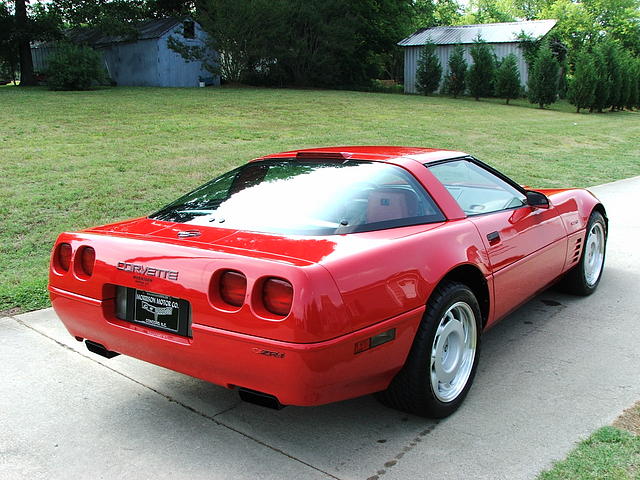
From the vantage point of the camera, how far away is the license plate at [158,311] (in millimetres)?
2906

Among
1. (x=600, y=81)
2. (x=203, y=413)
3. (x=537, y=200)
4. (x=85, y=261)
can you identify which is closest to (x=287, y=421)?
(x=203, y=413)

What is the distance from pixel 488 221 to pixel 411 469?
62.2 inches

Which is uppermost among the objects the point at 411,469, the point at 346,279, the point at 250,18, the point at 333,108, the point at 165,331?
the point at 250,18

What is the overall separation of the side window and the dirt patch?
1.32 meters

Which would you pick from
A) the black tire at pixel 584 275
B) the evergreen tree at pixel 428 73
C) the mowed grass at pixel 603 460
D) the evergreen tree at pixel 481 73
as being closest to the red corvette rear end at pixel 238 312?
the mowed grass at pixel 603 460

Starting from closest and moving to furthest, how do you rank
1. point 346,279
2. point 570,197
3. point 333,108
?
A: point 346,279 < point 570,197 < point 333,108

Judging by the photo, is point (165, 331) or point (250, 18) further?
point (250, 18)

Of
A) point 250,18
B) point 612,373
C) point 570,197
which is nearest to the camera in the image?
point 612,373

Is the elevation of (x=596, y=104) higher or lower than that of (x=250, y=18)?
lower

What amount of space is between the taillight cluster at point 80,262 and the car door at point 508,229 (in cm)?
197

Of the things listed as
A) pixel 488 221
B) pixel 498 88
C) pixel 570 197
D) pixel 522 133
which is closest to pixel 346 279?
pixel 488 221

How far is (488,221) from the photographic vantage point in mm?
3771

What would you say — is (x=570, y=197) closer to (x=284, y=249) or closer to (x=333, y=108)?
(x=284, y=249)

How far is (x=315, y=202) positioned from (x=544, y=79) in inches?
1065
